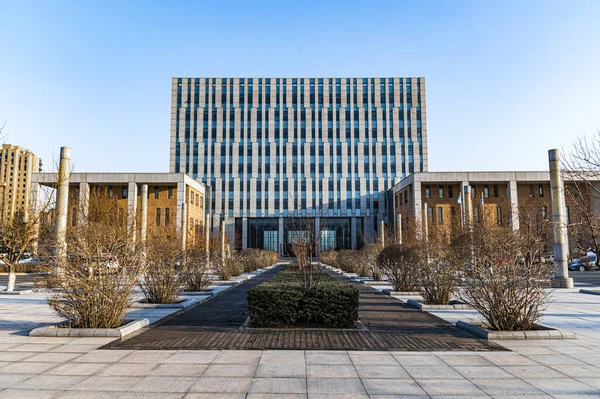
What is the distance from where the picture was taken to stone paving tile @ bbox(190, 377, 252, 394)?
5762 mm

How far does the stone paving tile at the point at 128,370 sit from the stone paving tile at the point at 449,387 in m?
4.13

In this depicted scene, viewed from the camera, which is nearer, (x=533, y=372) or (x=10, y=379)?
(x=10, y=379)

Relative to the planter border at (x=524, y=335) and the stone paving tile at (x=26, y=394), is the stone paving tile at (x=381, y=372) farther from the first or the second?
the stone paving tile at (x=26, y=394)

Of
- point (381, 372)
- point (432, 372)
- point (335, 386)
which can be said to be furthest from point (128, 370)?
point (432, 372)

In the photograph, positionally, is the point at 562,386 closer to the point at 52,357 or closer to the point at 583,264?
the point at 52,357

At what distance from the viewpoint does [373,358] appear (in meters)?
7.54

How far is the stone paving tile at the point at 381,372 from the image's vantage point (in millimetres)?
6402

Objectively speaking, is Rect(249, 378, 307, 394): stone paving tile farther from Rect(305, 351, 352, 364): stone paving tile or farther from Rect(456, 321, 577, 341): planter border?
Rect(456, 321, 577, 341): planter border

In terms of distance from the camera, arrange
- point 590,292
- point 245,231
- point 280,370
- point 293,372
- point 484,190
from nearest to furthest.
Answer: point 293,372, point 280,370, point 590,292, point 484,190, point 245,231

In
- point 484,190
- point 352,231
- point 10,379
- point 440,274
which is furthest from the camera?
point 352,231

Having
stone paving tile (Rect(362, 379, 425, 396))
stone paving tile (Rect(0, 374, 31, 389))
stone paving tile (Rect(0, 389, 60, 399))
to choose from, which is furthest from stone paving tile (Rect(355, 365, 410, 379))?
stone paving tile (Rect(0, 374, 31, 389))

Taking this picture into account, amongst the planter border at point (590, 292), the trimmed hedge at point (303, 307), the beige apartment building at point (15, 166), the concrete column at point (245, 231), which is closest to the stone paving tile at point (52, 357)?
the trimmed hedge at point (303, 307)

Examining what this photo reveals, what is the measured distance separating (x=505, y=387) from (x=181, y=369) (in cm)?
478

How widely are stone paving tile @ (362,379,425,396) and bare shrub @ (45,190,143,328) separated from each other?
6.10m
